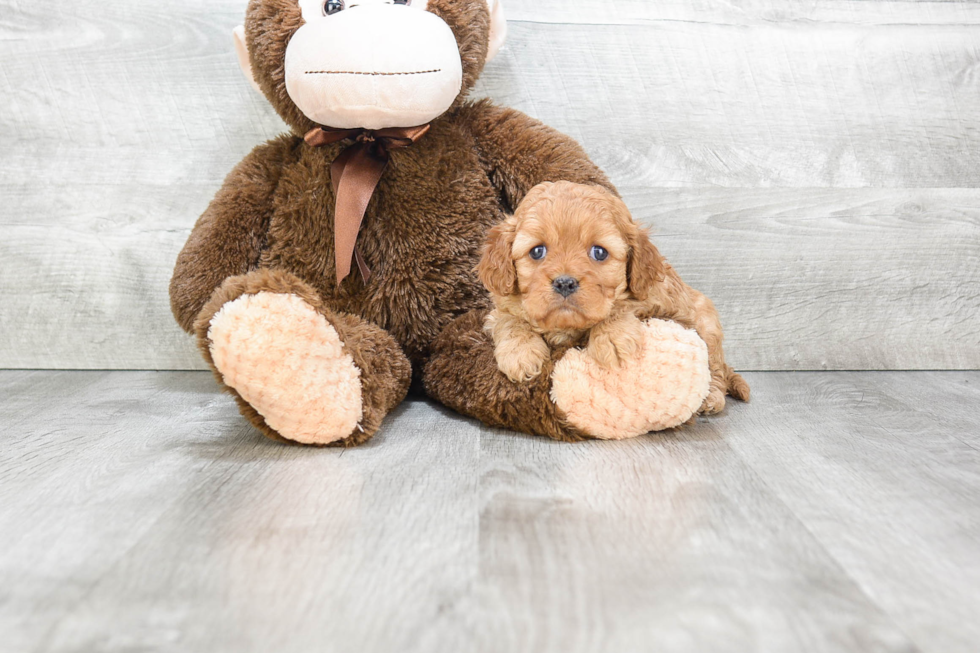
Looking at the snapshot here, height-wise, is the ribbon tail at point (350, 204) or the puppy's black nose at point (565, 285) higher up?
the ribbon tail at point (350, 204)

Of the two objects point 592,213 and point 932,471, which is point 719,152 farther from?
point 932,471

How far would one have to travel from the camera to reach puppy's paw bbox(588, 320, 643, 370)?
1022 mm

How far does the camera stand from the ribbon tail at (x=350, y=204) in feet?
3.87

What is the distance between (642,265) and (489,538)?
418 millimetres

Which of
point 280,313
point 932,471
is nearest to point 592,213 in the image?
point 280,313

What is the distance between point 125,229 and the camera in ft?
4.99

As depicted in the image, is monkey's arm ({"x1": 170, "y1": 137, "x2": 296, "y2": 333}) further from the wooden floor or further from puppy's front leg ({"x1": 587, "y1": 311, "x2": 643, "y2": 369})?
puppy's front leg ({"x1": 587, "y1": 311, "x2": 643, "y2": 369})

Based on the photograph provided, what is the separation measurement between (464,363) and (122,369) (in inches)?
31.4

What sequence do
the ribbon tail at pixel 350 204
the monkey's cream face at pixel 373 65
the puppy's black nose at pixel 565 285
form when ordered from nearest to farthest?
the puppy's black nose at pixel 565 285 → the monkey's cream face at pixel 373 65 → the ribbon tail at pixel 350 204

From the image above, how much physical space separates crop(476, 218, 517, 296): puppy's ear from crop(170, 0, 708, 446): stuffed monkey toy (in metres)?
0.13

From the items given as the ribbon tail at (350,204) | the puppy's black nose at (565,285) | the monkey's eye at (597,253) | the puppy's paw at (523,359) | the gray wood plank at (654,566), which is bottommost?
the gray wood plank at (654,566)

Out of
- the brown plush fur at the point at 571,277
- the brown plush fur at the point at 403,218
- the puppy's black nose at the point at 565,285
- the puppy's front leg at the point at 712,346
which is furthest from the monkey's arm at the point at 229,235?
the puppy's front leg at the point at 712,346

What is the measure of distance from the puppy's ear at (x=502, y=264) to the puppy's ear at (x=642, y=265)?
15 centimetres

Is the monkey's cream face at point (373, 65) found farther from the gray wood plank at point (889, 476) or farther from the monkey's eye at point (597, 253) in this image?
the gray wood plank at point (889, 476)
